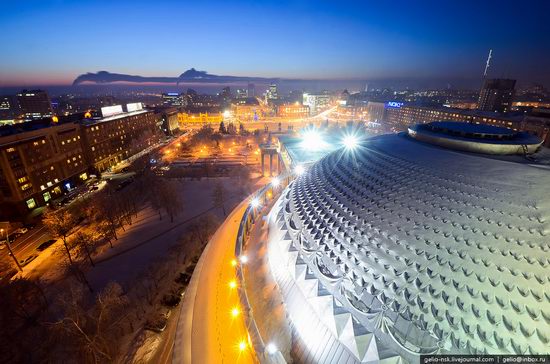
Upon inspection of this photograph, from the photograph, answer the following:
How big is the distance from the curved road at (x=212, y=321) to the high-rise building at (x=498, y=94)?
486ft

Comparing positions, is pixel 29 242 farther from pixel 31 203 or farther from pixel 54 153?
pixel 54 153

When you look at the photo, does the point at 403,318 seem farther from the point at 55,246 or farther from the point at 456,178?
the point at 55,246

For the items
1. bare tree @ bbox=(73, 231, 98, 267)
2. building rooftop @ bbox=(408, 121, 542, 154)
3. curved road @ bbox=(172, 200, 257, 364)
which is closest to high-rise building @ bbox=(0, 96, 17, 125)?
bare tree @ bbox=(73, 231, 98, 267)

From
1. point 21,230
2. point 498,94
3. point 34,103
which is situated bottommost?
point 21,230

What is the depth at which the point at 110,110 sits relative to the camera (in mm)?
74375

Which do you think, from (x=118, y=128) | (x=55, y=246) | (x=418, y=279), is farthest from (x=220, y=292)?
(x=118, y=128)

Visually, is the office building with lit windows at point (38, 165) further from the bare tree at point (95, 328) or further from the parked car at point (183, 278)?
the parked car at point (183, 278)

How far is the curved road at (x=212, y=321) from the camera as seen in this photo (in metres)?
14.6

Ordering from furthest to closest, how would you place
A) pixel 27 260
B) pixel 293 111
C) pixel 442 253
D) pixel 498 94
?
pixel 293 111 < pixel 498 94 < pixel 27 260 < pixel 442 253

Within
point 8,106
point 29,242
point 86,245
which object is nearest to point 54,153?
point 29,242

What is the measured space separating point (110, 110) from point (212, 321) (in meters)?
80.7

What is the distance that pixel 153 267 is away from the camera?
99.2 feet

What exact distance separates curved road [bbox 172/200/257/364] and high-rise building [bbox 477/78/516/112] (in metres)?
148

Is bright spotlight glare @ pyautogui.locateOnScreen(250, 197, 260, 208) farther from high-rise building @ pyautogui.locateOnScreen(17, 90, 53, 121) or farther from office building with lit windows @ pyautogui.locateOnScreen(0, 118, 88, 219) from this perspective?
high-rise building @ pyautogui.locateOnScreen(17, 90, 53, 121)
